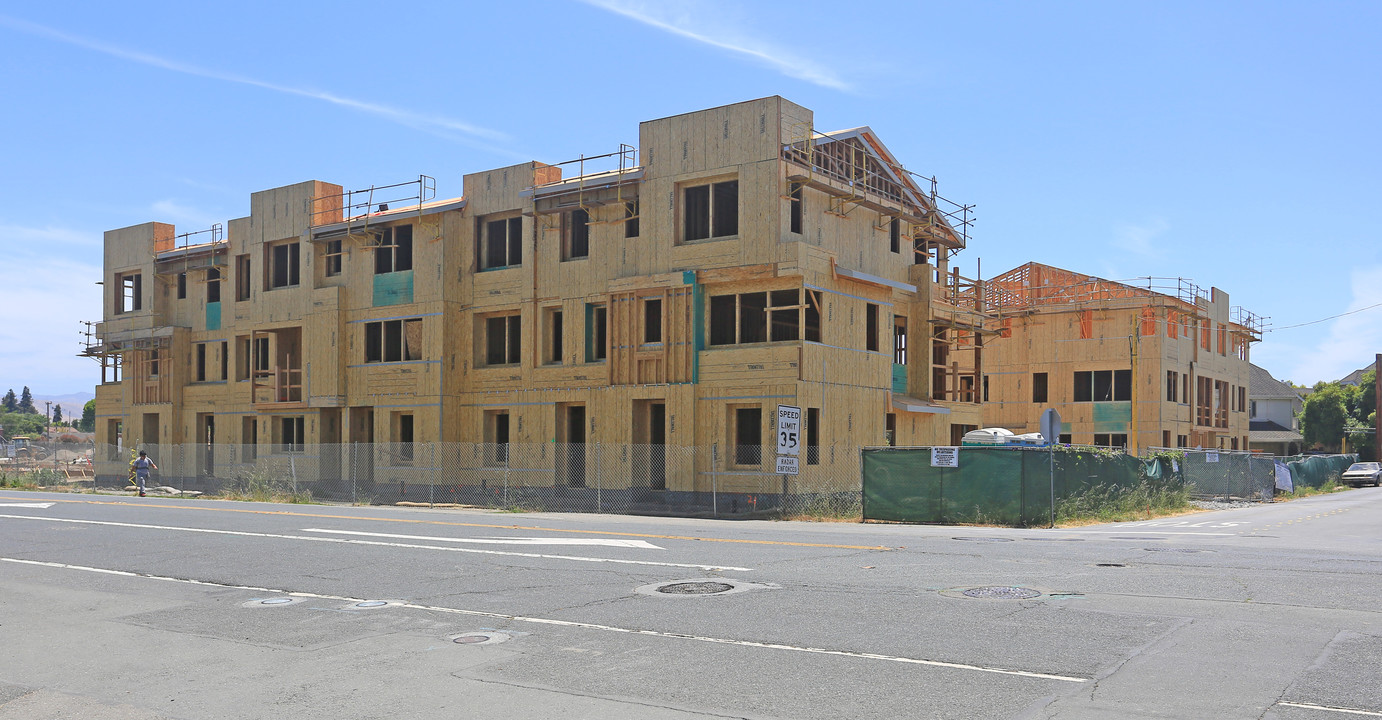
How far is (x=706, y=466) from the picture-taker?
3134 centimetres

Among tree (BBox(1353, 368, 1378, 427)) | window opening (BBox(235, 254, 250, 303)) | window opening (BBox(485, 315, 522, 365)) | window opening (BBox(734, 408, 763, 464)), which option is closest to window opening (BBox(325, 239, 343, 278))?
window opening (BBox(235, 254, 250, 303))

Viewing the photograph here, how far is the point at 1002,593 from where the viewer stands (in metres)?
11.5

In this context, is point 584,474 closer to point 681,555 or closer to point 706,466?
point 706,466

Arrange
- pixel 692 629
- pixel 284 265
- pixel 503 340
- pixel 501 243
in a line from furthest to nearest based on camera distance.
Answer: pixel 284 265
pixel 503 340
pixel 501 243
pixel 692 629

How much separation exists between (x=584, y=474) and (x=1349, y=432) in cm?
6874

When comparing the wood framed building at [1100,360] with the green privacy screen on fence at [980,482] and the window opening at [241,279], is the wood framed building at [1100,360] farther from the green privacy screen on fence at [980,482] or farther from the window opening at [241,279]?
the window opening at [241,279]

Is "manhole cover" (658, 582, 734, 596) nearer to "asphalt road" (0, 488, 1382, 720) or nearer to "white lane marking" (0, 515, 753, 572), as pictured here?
"asphalt road" (0, 488, 1382, 720)

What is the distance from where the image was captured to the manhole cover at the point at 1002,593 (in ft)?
37.0

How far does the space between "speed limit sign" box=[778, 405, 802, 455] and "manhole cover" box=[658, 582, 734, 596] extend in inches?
532

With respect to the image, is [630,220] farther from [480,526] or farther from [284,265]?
[284,265]

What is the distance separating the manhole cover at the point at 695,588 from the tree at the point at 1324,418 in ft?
270

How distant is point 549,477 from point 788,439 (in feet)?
35.0

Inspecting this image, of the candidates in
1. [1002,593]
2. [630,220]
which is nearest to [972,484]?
[1002,593]

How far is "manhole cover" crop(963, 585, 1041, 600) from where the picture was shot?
1127 centimetres
